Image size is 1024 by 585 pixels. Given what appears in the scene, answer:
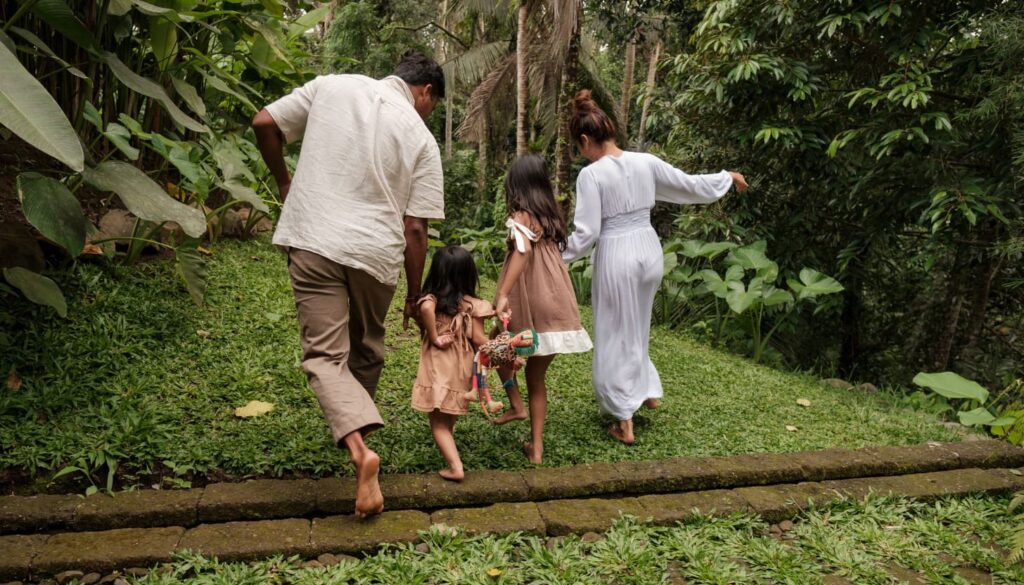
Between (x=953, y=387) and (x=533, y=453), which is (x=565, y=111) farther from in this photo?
(x=533, y=453)

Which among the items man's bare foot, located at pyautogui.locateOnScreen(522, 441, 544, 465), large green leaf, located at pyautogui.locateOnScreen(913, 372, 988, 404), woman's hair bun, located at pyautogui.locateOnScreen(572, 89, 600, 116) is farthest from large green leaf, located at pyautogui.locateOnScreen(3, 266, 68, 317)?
large green leaf, located at pyautogui.locateOnScreen(913, 372, 988, 404)

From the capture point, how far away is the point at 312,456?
2883mm

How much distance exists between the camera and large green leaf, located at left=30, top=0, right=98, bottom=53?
3.09 m

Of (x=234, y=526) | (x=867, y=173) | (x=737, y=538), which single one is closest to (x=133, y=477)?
(x=234, y=526)

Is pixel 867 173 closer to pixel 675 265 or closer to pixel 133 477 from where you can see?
pixel 675 265

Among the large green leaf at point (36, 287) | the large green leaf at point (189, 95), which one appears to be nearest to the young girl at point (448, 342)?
the large green leaf at point (36, 287)

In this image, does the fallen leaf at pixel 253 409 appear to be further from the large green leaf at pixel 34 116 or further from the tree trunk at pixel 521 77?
the tree trunk at pixel 521 77

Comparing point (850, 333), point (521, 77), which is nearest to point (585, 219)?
point (850, 333)

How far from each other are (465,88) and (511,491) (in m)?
18.2

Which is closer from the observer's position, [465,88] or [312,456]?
[312,456]

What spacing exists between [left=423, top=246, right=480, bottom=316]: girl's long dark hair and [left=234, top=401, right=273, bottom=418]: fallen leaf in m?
1.02

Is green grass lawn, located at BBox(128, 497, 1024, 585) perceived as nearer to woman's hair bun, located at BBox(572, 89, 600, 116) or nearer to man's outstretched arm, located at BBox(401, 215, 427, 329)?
man's outstretched arm, located at BBox(401, 215, 427, 329)

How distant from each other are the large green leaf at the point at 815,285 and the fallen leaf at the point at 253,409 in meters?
4.27

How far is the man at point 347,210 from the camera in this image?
2508 millimetres
